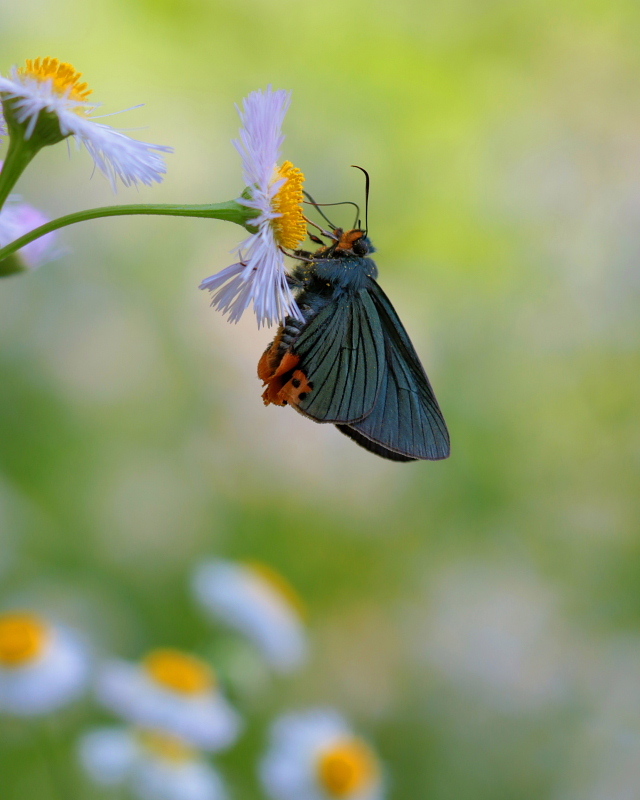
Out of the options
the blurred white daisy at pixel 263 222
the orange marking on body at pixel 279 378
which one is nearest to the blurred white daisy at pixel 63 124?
the blurred white daisy at pixel 263 222

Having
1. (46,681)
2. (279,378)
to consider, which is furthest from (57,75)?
(46,681)

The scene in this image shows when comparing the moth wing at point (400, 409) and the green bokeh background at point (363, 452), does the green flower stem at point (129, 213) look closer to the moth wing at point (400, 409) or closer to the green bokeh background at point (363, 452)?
the moth wing at point (400, 409)

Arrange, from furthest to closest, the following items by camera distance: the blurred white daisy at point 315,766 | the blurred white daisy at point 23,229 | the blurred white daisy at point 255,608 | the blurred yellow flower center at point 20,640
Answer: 1. the blurred white daisy at point 255,608
2. the blurred white daisy at point 315,766
3. the blurred yellow flower center at point 20,640
4. the blurred white daisy at point 23,229

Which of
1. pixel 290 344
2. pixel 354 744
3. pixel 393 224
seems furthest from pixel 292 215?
pixel 393 224

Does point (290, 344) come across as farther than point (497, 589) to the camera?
No

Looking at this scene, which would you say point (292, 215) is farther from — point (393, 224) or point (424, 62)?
point (424, 62)
